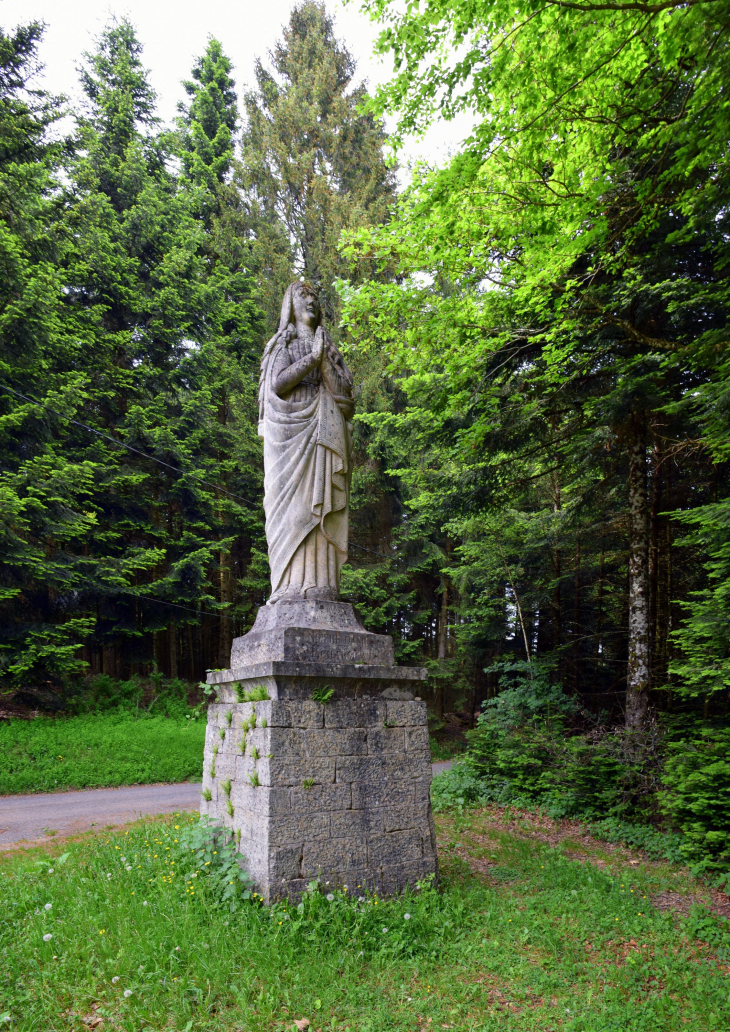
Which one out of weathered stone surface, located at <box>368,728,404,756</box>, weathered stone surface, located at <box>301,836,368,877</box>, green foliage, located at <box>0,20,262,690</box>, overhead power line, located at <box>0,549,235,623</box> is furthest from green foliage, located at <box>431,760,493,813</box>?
overhead power line, located at <box>0,549,235,623</box>

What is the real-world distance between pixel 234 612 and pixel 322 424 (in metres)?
11.7

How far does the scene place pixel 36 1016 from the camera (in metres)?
2.84

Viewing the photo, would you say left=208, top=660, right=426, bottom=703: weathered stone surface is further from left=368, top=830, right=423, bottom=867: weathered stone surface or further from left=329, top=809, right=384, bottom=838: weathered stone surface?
left=368, top=830, right=423, bottom=867: weathered stone surface

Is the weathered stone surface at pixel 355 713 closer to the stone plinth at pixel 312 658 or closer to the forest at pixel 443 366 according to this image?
the stone plinth at pixel 312 658

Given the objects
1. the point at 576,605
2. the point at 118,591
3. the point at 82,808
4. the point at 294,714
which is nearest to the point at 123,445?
the point at 118,591

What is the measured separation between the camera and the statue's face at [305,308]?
17.8 ft

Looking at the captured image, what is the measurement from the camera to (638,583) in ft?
24.8

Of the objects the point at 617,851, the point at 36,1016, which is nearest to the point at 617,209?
the point at 617,851

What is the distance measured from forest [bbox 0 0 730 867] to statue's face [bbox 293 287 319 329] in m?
1.53

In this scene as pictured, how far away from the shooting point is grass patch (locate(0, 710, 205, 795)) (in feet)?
30.9

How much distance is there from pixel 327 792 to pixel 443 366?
19.2ft

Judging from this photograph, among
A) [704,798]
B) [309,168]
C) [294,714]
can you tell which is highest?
[309,168]

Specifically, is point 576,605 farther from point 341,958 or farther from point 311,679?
point 341,958

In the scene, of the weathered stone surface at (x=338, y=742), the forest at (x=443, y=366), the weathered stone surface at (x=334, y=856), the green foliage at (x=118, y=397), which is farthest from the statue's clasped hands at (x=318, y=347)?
the green foliage at (x=118, y=397)
